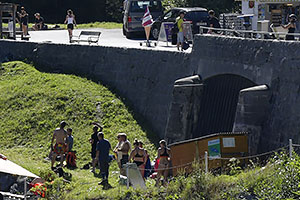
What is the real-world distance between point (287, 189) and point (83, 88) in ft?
40.2

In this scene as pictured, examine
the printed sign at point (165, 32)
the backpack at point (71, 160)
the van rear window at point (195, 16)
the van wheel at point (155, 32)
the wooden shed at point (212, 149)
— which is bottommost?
the backpack at point (71, 160)

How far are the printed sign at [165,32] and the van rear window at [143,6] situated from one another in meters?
5.31

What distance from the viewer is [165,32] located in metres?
29.0

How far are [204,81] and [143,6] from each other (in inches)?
471

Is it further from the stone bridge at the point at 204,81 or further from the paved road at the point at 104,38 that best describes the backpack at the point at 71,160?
the paved road at the point at 104,38

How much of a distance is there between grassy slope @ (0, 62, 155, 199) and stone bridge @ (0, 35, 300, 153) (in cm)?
63

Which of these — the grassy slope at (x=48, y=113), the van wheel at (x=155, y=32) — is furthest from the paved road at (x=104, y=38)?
the grassy slope at (x=48, y=113)

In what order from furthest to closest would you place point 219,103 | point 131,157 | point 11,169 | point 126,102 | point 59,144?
point 126,102
point 219,103
point 59,144
point 131,157
point 11,169

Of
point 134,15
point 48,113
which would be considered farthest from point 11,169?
point 134,15

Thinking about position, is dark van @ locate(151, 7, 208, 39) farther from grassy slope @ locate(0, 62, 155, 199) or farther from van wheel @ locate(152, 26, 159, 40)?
grassy slope @ locate(0, 62, 155, 199)

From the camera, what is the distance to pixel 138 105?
87.2ft

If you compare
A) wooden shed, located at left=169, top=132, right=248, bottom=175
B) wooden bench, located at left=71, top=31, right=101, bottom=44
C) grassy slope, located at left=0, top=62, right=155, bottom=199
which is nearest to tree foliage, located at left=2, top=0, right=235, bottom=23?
wooden bench, located at left=71, top=31, right=101, bottom=44

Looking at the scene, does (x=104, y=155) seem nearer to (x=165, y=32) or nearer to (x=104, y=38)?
(x=165, y=32)

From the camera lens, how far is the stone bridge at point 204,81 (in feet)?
67.3
